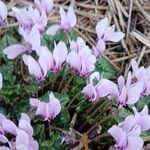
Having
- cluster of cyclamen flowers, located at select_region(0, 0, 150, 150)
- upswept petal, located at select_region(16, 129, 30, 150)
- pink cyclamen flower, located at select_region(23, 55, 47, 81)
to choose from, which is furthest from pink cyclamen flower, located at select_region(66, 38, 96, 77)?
upswept petal, located at select_region(16, 129, 30, 150)

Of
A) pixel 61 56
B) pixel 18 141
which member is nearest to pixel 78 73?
pixel 61 56

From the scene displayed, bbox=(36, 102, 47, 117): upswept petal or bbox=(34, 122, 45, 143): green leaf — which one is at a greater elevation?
bbox=(36, 102, 47, 117): upswept petal

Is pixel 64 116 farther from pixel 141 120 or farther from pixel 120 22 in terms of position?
pixel 120 22

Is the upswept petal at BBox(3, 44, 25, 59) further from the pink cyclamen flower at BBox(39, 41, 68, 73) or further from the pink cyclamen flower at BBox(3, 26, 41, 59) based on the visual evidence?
the pink cyclamen flower at BBox(39, 41, 68, 73)

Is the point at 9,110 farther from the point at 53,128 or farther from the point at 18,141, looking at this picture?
the point at 18,141

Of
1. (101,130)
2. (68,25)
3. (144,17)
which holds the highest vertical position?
(68,25)

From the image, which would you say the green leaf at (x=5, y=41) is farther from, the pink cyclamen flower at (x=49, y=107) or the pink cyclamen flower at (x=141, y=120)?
the pink cyclamen flower at (x=141, y=120)
